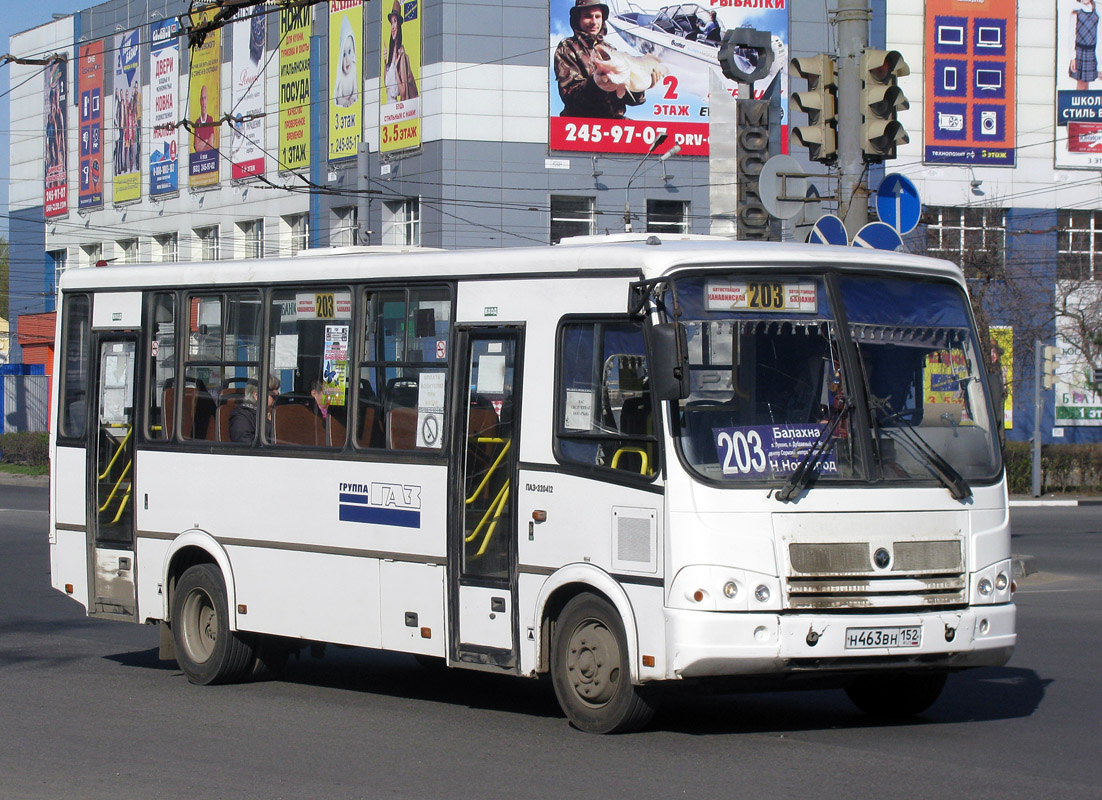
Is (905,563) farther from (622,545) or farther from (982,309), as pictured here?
(982,309)

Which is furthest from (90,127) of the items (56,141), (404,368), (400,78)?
(404,368)

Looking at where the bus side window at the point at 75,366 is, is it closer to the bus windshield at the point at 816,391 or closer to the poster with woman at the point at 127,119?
the bus windshield at the point at 816,391

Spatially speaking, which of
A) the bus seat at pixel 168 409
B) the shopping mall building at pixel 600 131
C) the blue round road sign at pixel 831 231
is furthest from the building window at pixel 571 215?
the bus seat at pixel 168 409

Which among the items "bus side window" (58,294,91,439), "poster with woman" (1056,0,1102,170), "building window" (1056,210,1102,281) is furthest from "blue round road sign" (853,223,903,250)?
"poster with woman" (1056,0,1102,170)

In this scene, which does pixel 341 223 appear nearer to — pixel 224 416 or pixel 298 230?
pixel 298 230

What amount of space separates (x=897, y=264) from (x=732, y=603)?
2.32 meters

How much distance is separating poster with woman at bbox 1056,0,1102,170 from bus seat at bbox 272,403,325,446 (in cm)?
4169

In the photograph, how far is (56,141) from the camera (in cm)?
6162

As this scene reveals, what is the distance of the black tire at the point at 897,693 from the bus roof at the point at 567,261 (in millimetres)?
2399

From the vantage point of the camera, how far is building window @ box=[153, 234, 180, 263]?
56906 mm

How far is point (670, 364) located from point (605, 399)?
30.7 inches

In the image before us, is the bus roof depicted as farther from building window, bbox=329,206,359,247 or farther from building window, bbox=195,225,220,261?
building window, bbox=195,225,220,261

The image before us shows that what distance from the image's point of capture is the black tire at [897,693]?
9695mm

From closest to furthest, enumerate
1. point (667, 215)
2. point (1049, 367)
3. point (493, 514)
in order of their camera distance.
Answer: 1. point (493, 514)
2. point (1049, 367)
3. point (667, 215)
